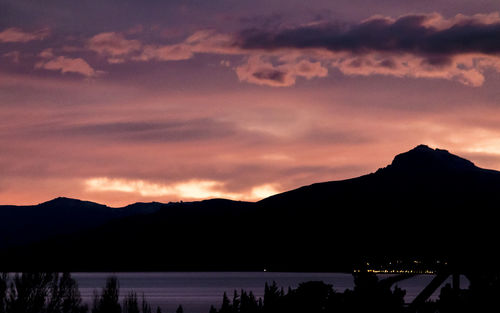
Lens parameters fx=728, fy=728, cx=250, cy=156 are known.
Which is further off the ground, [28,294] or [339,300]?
[339,300]

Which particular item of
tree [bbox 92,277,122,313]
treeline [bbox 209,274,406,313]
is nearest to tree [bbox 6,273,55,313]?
tree [bbox 92,277,122,313]

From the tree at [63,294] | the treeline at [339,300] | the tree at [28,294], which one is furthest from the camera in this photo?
the tree at [63,294]

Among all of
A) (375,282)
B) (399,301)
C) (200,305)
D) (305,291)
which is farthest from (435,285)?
(200,305)

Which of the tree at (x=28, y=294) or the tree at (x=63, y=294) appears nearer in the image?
the tree at (x=28, y=294)

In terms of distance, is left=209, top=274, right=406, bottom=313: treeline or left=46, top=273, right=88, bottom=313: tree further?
left=46, top=273, right=88, bottom=313: tree

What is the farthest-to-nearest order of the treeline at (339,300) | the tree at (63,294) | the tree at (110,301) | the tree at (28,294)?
1. the tree at (63,294)
2. the tree at (28,294)
3. the tree at (110,301)
4. the treeline at (339,300)

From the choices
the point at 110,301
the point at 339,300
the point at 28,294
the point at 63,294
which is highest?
the point at 339,300

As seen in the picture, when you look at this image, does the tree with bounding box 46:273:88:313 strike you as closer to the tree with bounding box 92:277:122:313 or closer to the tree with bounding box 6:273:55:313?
the tree with bounding box 6:273:55:313

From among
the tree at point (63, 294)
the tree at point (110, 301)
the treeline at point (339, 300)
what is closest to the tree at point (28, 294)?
the tree at point (63, 294)

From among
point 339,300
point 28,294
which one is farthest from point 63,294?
point 339,300

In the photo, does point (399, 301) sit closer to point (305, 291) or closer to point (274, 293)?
point (305, 291)

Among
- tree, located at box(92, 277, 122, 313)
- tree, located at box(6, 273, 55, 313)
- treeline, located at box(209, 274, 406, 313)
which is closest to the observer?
treeline, located at box(209, 274, 406, 313)

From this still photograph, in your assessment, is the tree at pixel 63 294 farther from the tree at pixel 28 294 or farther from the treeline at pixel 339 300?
the treeline at pixel 339 300

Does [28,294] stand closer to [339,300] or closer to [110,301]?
[110,301]
